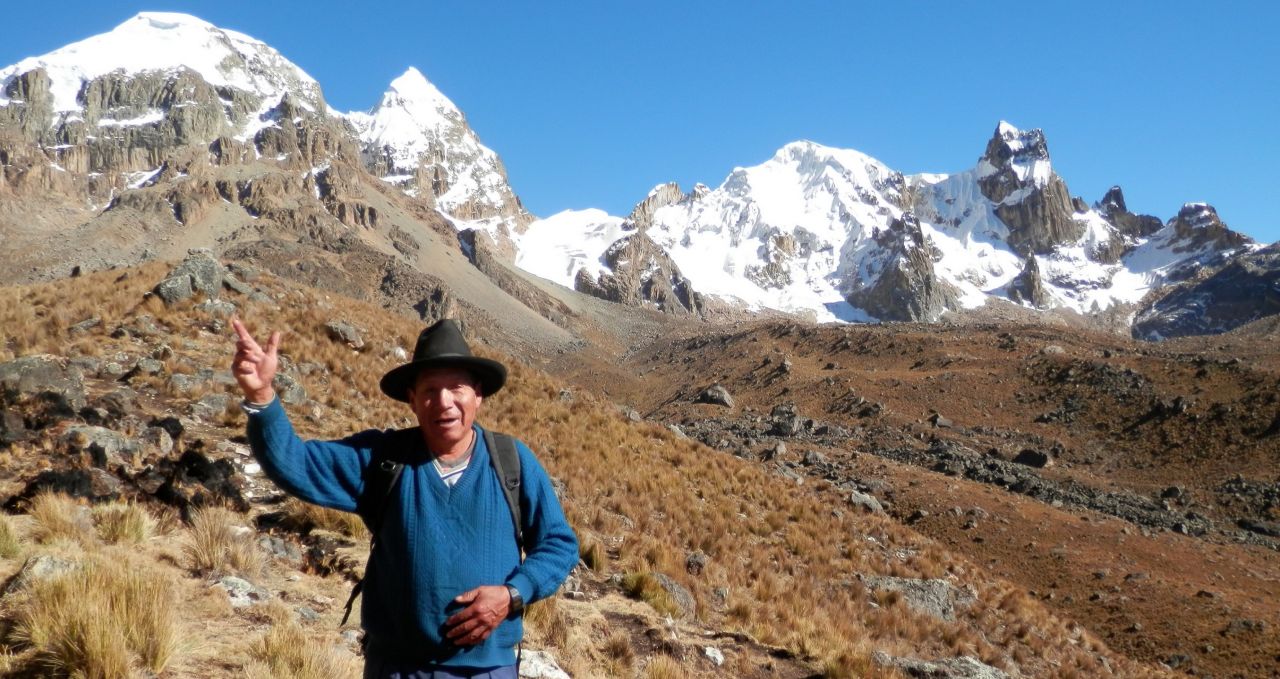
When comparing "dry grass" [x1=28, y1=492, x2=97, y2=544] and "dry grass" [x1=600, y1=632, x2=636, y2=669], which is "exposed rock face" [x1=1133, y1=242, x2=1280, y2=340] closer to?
"dry grass" [x1=600, y1=632, x2=636, y2=669]

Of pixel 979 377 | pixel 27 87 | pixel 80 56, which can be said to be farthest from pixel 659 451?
pixel 80 56

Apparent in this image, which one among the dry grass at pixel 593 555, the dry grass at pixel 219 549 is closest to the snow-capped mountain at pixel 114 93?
the dry grass at pixel 593 555

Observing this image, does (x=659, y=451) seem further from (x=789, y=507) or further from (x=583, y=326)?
(x=583, y=326)

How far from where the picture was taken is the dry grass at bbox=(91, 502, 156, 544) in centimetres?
549

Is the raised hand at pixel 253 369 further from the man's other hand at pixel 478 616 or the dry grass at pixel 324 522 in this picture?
the dry grass at pixel 324 522

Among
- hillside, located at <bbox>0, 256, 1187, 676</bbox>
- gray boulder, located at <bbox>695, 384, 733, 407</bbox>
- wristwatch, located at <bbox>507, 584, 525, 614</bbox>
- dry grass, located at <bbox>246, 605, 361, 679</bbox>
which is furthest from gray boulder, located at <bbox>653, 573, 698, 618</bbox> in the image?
gray boulder, located at <bbox>695, 384, 733, 407</bbox>

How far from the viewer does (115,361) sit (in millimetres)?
11031

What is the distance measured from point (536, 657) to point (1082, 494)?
78.5ft

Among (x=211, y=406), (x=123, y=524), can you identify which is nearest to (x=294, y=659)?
(x=123, y=524)

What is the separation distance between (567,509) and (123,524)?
5620 mm

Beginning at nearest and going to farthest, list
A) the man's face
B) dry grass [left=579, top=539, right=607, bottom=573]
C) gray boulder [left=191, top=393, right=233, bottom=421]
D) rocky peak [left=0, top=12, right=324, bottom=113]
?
the man's face
dry grass [left=579, top=539, right=607, bottom=573]
gray boulder [left=191, top=393, right=233, bottom=421]
rocky peak [left=0, top=12, right=324, bottom=113]

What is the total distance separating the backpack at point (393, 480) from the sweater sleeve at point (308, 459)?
0.13ft

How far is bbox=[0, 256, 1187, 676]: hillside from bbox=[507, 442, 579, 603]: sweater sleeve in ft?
7.24

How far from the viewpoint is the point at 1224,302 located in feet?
476
